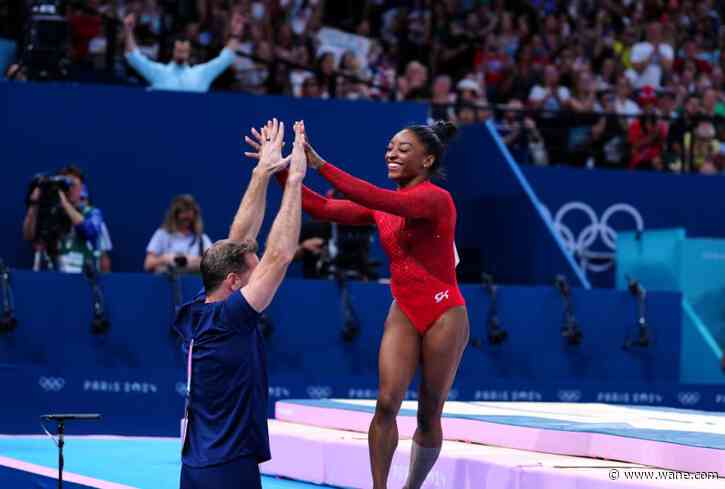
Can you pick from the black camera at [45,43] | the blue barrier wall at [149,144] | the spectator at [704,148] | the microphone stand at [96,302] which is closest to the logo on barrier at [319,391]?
the microphone stand at [96,302]

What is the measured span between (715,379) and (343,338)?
127 inches

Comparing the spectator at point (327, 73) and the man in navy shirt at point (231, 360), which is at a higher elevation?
the spectator at point (327, 73)

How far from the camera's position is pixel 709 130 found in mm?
12922

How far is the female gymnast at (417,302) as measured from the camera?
5316 millimetres

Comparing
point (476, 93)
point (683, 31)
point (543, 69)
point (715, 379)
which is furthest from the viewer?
point (683, 31)

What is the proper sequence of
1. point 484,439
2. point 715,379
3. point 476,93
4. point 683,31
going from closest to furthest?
point 484,439 → point 715,379 → point 476,93 → point 683,31

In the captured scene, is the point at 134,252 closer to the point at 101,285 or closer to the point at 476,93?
the point at 101,285

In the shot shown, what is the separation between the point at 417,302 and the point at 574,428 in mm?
1101

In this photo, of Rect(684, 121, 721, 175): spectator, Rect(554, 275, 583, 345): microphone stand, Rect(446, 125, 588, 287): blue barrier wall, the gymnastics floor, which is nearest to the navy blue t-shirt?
the gymnastics floor

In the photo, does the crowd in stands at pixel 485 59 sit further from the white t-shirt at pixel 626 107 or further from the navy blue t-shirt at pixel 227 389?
the navy blue t-shirt at pixel 227 389

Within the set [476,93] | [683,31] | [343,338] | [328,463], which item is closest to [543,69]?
[476,93]

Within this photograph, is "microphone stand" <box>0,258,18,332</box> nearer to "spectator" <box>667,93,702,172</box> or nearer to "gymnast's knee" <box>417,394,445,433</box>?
"gymnast's knee" <box>417,394,445,433</box>

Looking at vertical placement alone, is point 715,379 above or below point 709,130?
below

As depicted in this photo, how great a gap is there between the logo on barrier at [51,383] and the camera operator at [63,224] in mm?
912
